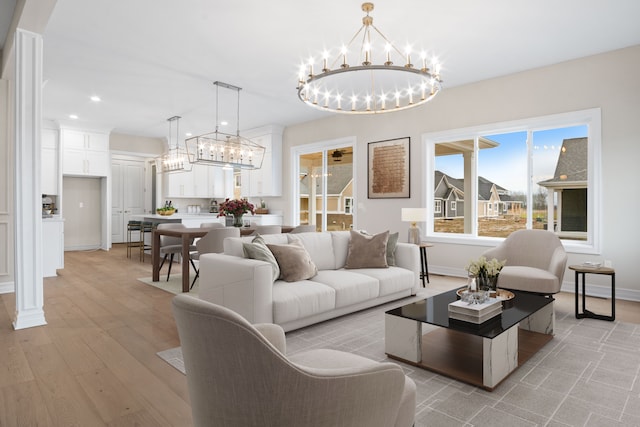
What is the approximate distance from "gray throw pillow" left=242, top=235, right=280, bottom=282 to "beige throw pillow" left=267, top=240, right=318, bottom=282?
0.06 meters

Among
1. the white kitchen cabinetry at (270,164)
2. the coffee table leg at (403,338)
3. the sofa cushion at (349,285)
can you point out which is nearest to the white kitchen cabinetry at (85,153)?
the white kitchen cabinetry at (270,164)

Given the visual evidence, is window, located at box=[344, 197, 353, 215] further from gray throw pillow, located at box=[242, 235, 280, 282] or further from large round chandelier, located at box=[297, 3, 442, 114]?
gray throw pillow, located at box=[242, 235, 280, 282]

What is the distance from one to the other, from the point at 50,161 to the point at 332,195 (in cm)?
599

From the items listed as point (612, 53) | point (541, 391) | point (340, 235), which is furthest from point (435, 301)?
point (612, 53)

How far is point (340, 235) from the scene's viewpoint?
14.3ft

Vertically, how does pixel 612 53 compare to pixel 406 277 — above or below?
above

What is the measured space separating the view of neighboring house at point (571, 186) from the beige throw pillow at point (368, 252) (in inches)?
99.3

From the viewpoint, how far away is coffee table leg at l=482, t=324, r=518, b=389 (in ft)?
7.14

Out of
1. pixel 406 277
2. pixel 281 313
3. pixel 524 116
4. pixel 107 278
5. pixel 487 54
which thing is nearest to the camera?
pixel 281 313

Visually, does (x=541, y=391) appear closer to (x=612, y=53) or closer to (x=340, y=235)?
(x=340, y=235)

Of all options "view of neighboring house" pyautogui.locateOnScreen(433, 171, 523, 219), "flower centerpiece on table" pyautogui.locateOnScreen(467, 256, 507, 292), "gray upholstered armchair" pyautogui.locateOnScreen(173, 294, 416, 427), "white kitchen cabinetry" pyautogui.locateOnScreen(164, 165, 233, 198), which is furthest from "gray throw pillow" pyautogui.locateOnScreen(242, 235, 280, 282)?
"white kitchen cabinetry" pyautogui.locateOnScreen(164, 165, 233, 198)

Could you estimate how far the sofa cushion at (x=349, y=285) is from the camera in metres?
3.42

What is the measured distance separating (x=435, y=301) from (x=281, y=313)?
1.23m

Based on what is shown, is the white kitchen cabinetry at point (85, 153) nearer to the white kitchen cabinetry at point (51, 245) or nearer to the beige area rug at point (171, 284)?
the white kitchen cabinetry at point (51, 245)
